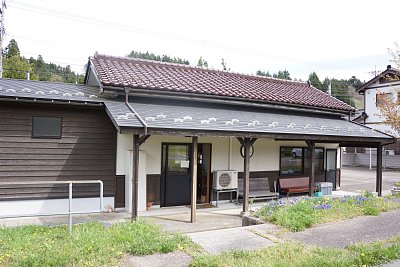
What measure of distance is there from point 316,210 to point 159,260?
4.18 metres

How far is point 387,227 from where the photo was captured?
629 cm

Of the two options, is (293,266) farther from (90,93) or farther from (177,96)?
(90,93)

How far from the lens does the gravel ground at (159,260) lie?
14.1 feet

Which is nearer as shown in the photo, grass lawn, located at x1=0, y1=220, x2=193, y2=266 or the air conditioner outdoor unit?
grass lawn, located at x1=0, y1=220, x2=193, y2=266

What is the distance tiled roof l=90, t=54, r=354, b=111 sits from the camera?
31.2 feet

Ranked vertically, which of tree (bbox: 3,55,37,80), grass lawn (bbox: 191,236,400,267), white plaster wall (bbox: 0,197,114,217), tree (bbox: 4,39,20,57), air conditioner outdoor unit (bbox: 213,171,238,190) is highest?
tree (bbox: 4,39,20,57)

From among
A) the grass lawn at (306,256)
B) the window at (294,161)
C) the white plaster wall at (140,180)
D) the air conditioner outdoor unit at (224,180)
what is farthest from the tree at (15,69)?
the grass lawn at (306,256)

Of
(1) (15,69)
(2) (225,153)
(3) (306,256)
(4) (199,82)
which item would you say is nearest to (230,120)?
(2) (225,153)

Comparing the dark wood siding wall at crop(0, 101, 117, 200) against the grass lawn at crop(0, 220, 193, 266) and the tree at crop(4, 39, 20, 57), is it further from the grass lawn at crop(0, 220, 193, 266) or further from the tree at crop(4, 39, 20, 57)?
the tree at crop(4, 39, 20, 57)

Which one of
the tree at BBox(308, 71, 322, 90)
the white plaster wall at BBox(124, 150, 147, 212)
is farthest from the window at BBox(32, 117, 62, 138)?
the tree at BBox(308, 71, 322, 90)

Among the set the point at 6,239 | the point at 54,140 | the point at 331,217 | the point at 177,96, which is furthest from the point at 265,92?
Answer: the point at 6,239

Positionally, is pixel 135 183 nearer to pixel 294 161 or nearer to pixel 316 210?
pixel 316 210

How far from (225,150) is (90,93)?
4541 millimetres

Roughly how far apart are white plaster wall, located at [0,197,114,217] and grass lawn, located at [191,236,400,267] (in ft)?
16.2
